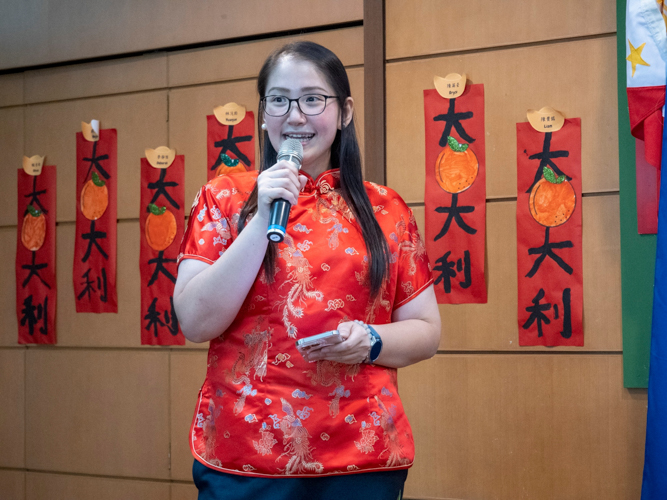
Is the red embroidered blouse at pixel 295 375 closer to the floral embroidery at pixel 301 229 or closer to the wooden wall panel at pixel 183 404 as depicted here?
the floral embroidery at pixel 301 229

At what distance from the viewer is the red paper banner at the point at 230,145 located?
9.70 ft

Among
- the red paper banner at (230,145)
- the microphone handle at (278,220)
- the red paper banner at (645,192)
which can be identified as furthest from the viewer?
the red paper banner at (230,145)

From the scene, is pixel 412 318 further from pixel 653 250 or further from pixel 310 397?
pixel 653 250

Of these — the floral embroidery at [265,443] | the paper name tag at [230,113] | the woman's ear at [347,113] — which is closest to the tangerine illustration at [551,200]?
the paper name tag at [230,113]

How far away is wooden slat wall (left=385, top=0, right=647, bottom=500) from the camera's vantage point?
8.01ft

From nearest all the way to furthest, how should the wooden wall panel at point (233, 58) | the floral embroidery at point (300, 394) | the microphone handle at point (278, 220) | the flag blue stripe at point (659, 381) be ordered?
1. the microphone handle at point (278, 220)
2. the floral embroidery at point (300, 394)
3. the flag blue stripe at point (659, 381)
4. the wooden wall panel at point (233, 58)

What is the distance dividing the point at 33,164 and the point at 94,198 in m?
0.43

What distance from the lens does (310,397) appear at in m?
1.10

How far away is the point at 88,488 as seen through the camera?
125 inches

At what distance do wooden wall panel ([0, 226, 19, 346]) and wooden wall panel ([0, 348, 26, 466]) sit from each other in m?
0.08

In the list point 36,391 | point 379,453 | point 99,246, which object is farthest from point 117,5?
point 379,453

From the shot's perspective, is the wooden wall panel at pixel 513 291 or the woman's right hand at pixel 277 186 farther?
the wooden wall panel at pixel 513 291

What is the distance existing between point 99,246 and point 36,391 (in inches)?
32.7

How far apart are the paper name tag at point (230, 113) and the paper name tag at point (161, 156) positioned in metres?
0.29
